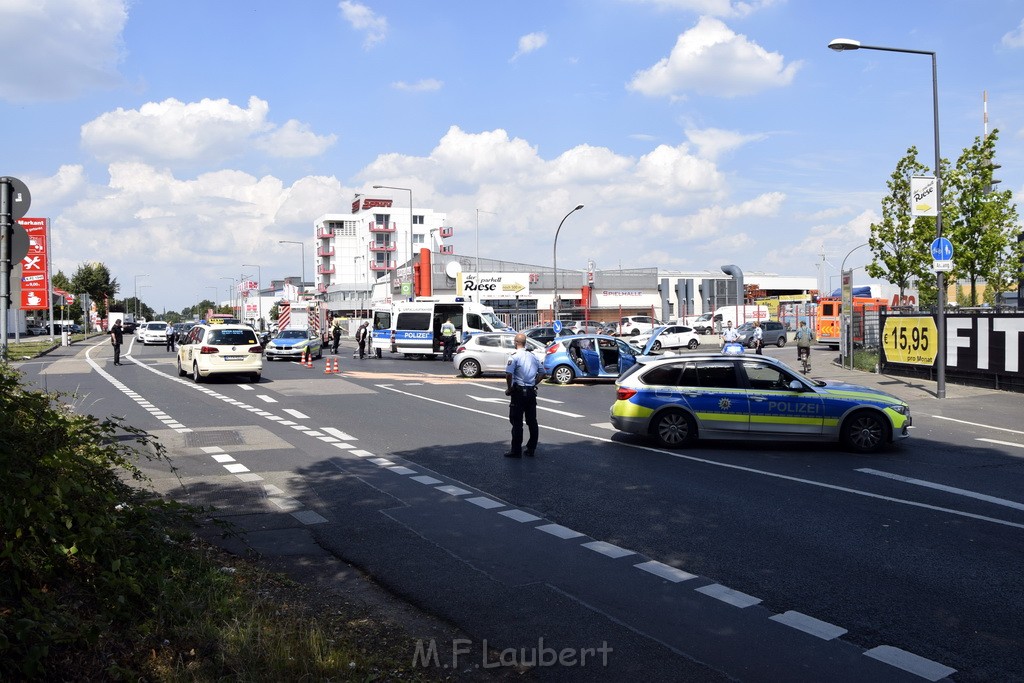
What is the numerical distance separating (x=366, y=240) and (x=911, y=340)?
9608cm

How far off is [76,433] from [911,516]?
25.0 feet

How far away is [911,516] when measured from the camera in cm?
852

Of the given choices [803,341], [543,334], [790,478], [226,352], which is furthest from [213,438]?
[543,334]

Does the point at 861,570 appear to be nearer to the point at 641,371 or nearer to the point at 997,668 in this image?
the point at 997,668

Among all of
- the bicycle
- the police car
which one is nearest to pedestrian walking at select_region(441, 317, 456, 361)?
the bicycle

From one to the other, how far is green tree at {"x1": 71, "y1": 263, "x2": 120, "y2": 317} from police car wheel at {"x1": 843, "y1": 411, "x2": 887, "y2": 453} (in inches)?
4460

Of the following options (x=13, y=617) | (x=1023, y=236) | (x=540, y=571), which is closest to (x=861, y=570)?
(x=540, y=571)

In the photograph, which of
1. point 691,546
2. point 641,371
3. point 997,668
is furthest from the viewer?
point 641,371

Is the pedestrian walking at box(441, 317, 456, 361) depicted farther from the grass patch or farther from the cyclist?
the grass patch

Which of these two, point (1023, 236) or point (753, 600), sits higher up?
point (1023, 236)

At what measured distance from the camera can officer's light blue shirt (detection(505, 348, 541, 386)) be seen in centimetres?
1234

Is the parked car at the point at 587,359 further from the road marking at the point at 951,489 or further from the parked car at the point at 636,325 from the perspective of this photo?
the parked car at the point at 636,325

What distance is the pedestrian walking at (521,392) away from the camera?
12188 mm

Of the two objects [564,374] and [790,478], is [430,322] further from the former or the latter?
[790,478]
